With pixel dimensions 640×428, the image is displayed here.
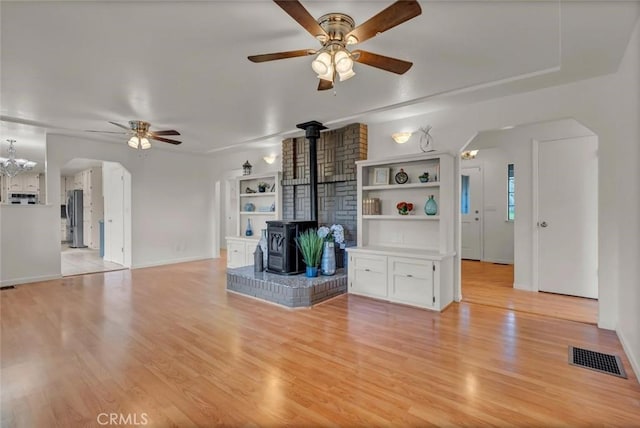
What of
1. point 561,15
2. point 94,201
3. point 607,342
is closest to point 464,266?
point 607,342

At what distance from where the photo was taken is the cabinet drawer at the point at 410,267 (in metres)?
3.61

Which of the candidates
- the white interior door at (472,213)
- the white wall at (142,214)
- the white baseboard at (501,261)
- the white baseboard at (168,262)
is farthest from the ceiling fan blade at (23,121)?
the white baseboard at (501,261)

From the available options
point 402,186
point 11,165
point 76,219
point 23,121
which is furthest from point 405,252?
point 76,219

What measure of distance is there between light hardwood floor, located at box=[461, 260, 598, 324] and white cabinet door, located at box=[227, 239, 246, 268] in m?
4.01

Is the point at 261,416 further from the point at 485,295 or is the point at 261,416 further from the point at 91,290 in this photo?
the point at 91,290

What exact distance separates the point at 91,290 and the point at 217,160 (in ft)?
13.4

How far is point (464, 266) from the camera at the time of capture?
6.40m

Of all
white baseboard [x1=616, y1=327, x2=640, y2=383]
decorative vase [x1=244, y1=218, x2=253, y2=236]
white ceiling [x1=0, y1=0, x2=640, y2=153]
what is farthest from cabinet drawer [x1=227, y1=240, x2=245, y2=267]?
white baseboard [x1=616, y1=327, x2=640, y2=383]

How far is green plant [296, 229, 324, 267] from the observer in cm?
420

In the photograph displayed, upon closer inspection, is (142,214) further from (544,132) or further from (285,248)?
(544,132)

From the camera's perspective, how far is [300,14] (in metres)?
1.72

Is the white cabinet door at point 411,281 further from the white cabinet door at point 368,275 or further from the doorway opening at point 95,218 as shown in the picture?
the doorway opening at point 95,218

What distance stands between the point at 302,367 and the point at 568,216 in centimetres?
415

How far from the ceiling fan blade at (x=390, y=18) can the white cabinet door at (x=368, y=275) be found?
2.71m
